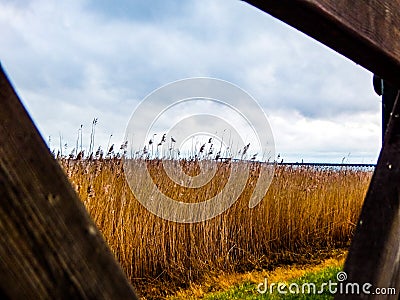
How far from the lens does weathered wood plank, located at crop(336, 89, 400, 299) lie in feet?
3.18

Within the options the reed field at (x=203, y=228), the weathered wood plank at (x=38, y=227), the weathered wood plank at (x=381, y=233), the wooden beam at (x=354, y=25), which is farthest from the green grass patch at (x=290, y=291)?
the weathered wood plank at (x=38, y=227)

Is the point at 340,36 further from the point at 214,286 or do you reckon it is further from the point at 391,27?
the point at 214,286

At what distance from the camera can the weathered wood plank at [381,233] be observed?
968 millimetres

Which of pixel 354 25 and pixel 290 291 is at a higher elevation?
pixel 354 25

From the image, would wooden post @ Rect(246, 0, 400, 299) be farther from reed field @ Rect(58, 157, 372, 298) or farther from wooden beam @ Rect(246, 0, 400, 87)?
reed field @ Rect(58, 157, 372, 298)

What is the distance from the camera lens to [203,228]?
4461 millimetres

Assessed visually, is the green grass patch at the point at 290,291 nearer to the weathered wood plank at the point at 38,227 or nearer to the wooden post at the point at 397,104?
the wooden post at the point at 397,104

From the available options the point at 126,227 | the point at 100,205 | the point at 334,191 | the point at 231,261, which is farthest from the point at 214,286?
the point at 334,191

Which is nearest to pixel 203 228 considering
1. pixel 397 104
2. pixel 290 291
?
pixel 290 291

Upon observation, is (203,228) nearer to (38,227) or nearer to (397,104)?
(397,104)

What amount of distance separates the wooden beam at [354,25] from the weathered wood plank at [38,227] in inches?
17.9

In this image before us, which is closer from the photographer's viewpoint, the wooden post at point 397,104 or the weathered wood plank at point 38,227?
the weathered wood plank at point 38,227

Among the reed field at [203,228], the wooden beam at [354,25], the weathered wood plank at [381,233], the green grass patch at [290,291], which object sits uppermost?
the wooden beam at [354,25]

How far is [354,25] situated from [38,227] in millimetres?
699
